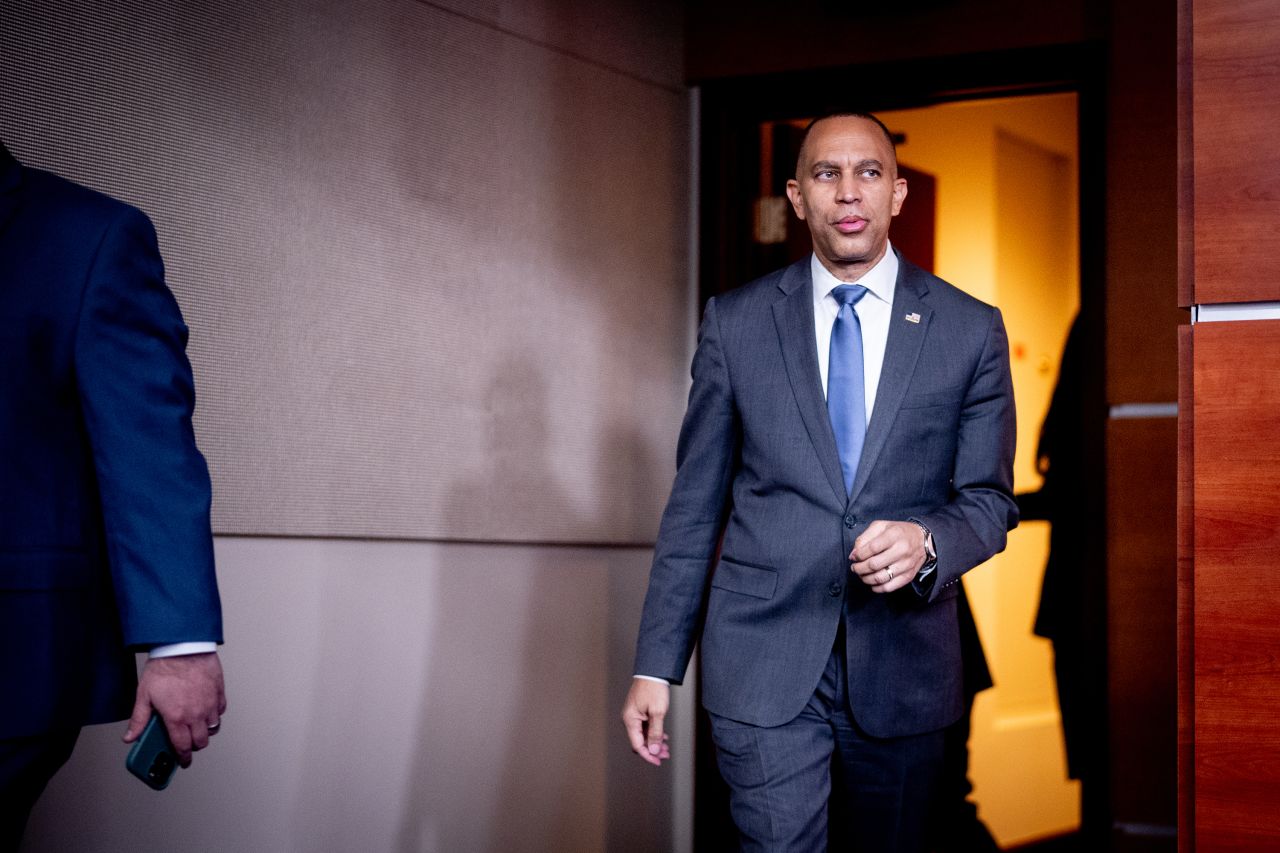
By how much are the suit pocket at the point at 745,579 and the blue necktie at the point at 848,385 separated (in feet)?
0.63

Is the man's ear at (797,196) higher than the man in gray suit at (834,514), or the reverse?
the man's ear at (797,196)

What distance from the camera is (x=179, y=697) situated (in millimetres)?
1536

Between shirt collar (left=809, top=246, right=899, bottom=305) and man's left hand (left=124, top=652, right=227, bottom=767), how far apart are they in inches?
48.6

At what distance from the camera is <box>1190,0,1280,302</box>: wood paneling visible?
187 cm

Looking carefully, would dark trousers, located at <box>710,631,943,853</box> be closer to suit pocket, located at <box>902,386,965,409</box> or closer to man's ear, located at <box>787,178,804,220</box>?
suit pocket, located at <box>902,386,965,409</box>

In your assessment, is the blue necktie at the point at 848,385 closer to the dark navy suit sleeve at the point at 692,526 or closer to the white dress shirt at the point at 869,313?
the white dress shirt at the point at 869,313

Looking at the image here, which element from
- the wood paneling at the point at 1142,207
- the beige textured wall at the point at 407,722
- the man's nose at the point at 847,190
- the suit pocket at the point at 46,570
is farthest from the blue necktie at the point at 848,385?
the wood paneling at the point at 1142,207

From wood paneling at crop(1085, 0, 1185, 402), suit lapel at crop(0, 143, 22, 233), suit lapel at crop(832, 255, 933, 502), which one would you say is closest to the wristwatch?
suit lapel at crop(832, 255, 933, 502)

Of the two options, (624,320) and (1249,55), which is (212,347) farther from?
(1249,55)

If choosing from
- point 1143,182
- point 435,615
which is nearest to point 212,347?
point 435,615

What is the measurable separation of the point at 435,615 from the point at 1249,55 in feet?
7.08

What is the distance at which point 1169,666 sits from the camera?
339 cm

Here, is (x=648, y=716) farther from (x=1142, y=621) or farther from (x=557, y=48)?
(x=557, y=48)

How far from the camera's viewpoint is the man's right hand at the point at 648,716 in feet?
7.34
